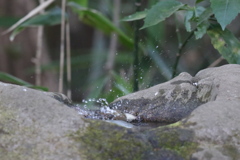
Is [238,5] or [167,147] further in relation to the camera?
[238,5]

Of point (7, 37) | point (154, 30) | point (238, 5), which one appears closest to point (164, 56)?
point (154, 30)

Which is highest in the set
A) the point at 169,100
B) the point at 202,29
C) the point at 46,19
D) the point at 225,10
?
the point at 225,10

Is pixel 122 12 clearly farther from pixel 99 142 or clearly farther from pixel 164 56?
pixel 99 142

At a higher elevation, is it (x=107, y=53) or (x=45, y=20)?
(x=45, y=20)

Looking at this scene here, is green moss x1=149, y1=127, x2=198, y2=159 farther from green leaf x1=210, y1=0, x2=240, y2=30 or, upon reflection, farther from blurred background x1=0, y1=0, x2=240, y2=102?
blurred background x1=0, y1=0, x2=240, y2=102

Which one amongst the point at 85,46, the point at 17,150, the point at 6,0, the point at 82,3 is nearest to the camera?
the point at 17,150

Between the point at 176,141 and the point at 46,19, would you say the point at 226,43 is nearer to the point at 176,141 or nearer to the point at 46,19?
the point at 176,141

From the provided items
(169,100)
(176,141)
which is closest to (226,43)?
(169,100)
